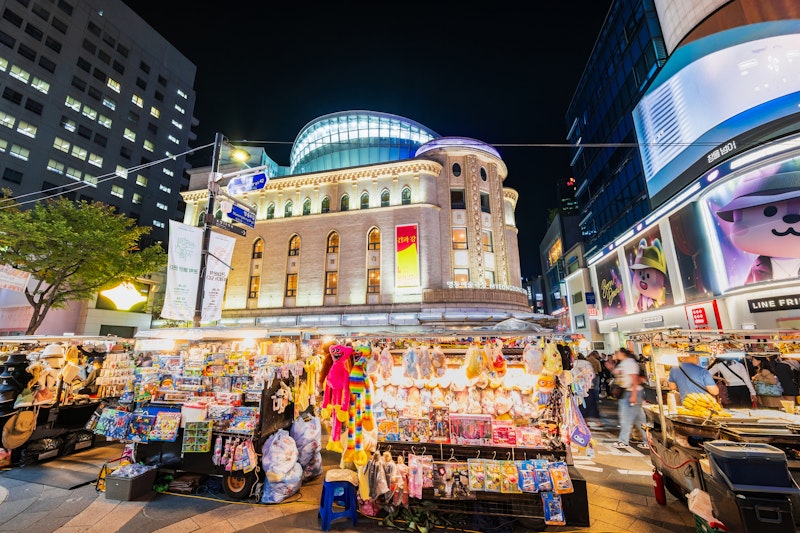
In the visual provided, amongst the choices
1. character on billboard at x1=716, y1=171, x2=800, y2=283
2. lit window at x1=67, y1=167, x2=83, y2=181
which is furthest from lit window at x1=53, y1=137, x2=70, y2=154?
character on billboard at x1=716, y1=171, x2=800, y2=283

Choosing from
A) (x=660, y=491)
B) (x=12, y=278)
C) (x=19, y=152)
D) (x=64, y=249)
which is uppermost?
(x=19, y=152)

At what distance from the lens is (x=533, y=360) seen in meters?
5.29

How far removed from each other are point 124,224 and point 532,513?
80.5 ft

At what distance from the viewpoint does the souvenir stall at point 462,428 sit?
15.3ft

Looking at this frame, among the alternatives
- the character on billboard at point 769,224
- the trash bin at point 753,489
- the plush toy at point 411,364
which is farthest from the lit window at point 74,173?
the character on billboard at point 769,224

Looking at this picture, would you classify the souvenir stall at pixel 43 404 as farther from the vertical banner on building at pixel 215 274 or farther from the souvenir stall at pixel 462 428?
the souvenir stall at pixel 462 428

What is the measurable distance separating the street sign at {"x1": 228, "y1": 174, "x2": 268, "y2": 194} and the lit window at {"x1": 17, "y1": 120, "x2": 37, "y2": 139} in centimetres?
4393

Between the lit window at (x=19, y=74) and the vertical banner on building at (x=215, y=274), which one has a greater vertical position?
the lit window at (x=19, y=74)

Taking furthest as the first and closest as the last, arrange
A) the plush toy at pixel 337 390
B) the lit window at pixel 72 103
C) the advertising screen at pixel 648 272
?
1. the lit window at pixel 72 103
2. the advertising screen at pixel 648 272
3. the plush toy at pixel 337 390

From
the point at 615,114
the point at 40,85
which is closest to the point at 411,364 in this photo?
the point at 615,114

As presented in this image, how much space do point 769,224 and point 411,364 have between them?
50.2 ft

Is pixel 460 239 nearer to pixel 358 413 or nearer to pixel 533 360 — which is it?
pixel 533 360

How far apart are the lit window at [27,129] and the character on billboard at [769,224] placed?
192 ft

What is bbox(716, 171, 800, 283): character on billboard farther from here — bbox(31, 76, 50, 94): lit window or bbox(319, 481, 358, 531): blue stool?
bbox(31, 76, 50, 94): lit window
